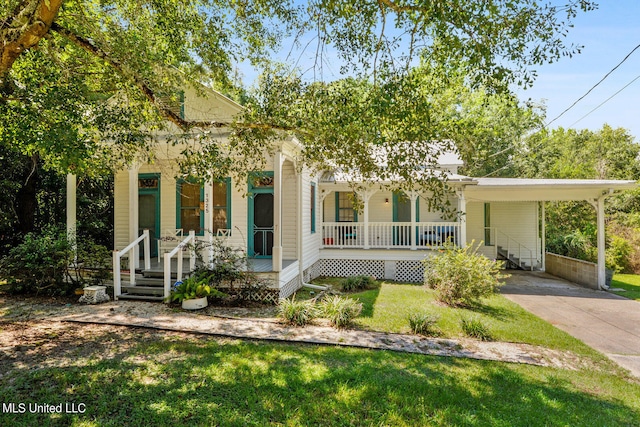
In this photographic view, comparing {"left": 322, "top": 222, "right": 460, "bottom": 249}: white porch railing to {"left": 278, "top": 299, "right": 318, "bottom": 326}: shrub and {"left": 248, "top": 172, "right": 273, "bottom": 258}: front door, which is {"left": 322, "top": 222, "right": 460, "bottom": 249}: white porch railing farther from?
{"left": 278, "top": 299, "right": 318, "bottom": 326}: shrub

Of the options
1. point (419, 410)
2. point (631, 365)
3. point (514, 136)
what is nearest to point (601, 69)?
point (631, 365)

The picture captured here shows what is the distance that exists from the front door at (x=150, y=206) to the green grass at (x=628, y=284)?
1438 cm

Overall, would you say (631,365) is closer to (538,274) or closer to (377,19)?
(377,19)

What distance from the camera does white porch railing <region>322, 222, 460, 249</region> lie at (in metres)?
12.5

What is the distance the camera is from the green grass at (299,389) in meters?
3.56

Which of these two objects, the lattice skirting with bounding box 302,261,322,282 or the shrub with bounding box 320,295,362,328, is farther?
the lattice skirting with bounding box 302,261,322,282

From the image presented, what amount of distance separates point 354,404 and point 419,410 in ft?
2.25

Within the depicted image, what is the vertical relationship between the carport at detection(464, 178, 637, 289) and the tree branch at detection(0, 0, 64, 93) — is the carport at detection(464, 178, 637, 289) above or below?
below

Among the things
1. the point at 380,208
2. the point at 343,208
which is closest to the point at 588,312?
the point at 380,208

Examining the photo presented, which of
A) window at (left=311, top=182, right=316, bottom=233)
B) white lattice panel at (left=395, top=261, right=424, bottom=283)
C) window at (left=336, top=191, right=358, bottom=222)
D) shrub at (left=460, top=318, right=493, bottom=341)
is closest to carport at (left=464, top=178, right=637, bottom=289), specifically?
white lattice panel at (left=395, top=261, right=424, bottom=283)

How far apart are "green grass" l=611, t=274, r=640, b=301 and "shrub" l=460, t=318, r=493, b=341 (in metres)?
6.94

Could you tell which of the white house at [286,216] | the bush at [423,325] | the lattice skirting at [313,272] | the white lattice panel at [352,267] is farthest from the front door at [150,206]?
the bush at [423,325]

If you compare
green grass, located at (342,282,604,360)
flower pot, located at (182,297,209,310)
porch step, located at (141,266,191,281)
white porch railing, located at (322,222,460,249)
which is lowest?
green grass, located at (342,282,604,360)

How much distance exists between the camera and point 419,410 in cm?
375
